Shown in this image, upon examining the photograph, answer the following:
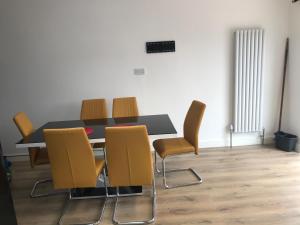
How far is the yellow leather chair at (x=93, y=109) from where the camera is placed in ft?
11.7

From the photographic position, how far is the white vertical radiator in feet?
12.3

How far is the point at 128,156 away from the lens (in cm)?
222

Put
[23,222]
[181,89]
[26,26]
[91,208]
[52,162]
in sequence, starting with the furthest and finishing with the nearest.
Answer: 1. [181,89]
2. [26,26]
3. [91,208]
4. [23,222]
5. [52,162]

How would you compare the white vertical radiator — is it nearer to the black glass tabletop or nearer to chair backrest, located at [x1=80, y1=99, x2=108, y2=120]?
the black glass tabletop

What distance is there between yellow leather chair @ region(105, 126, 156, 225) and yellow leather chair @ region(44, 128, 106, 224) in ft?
0.58

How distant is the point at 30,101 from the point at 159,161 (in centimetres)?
215

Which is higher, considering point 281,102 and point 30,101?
point 30,101

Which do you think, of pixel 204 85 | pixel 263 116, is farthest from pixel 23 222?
pixel 263 116

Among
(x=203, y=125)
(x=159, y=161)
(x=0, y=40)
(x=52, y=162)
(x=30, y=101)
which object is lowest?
(x=159, y=161)

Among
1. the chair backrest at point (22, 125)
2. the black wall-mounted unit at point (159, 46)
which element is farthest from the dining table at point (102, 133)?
the black wall-mounted unit at point (159, 46)

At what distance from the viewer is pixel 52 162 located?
226 centimetres

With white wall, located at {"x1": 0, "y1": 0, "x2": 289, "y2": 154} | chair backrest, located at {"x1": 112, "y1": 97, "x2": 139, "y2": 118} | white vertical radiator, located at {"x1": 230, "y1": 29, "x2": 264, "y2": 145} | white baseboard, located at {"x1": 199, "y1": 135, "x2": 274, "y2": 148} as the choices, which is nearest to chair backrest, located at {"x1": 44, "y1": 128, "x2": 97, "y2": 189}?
chair backrest, located at {"x1": 112, "y1": 97, "x2": 139, "y2": 118}

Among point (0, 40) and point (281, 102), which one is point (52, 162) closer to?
point (0, 40)

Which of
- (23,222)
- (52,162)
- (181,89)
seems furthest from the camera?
(181,89)
